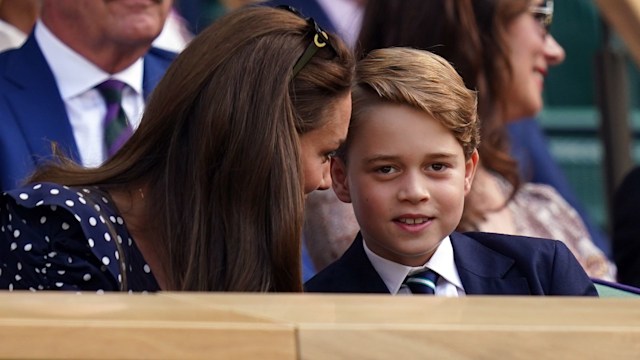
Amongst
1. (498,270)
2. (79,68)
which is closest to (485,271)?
(498,270)

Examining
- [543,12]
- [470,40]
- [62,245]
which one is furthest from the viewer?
[543,12]

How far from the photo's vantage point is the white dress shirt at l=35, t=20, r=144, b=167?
2.91 metres

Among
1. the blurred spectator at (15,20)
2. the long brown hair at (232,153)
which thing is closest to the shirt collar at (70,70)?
the blurred spectator at (15,20)

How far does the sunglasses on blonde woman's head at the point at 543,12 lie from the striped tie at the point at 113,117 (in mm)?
1140

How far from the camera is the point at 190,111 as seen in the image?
6.46ft

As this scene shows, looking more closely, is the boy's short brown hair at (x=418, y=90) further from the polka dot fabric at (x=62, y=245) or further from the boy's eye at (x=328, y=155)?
the polka dot fabric at (x=62, y=245)

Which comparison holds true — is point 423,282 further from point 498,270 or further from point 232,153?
point 232,153

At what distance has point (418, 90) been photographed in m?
2.07

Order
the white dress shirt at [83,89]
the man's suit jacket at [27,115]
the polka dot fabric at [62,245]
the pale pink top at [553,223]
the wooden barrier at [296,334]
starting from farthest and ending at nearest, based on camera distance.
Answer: the pale pink top at [553,223]
the white dress shirt at [83,89]
the man's suit jacket at [27,115]
the polka dot fabric at [62,245]
the wooden barrier at [296,334]

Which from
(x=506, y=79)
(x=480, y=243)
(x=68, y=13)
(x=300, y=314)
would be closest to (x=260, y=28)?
(x=480, y=243)

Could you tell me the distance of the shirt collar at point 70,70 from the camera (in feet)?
9.62

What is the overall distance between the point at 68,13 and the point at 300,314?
6.63 ft

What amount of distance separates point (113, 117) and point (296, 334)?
1.91m

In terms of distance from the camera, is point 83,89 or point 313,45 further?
point 83,89
